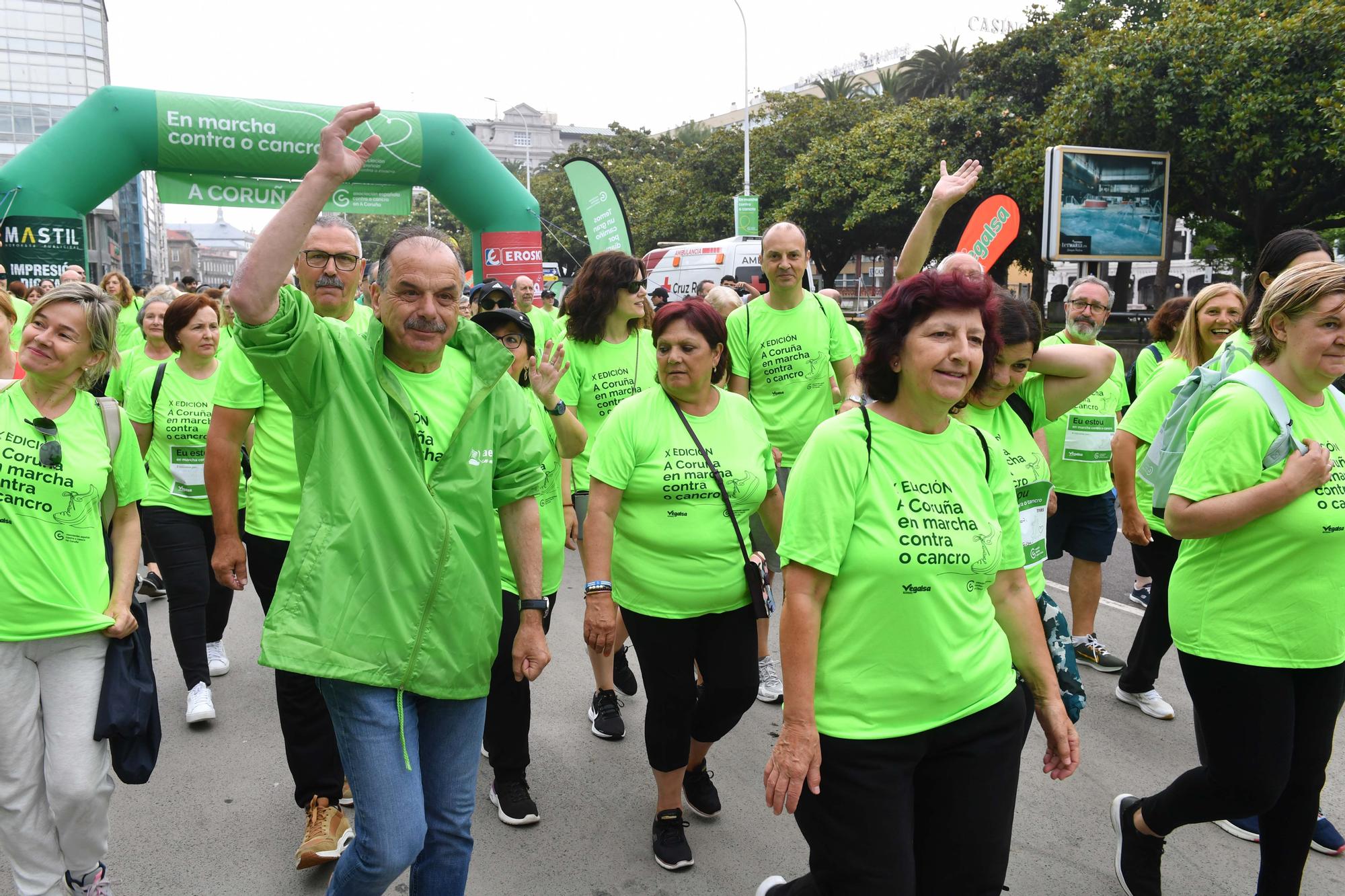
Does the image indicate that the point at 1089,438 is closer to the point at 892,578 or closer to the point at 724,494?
the point at 724,494

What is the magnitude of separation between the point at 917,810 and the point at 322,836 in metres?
2.06

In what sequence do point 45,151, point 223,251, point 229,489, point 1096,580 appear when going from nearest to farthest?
point 229,489 < point 1096,580 < point 45,151 < point 223,251

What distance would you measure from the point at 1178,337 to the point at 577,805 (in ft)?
11.7

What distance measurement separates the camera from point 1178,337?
490cm

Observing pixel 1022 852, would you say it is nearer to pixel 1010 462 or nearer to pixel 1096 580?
pixel 1010 462

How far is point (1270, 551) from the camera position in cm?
278

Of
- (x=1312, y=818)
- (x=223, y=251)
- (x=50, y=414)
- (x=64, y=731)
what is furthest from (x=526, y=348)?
(x=223, y=251)

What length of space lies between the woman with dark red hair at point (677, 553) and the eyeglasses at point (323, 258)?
1102mm

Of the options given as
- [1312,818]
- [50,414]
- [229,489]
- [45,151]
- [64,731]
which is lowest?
[1312,818]

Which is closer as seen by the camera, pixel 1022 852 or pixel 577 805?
pixel 1022 852

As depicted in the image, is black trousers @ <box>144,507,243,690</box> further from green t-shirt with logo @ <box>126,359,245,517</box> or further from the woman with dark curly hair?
the woman with dark curly hair

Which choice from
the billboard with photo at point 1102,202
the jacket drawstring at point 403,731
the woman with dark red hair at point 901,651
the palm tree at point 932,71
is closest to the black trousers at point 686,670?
the woman with dark red hair at point 901,651

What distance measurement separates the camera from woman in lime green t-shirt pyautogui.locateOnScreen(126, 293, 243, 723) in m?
4.67

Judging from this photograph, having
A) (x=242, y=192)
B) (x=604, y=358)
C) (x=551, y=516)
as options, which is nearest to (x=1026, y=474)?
(x=551, y=516)
